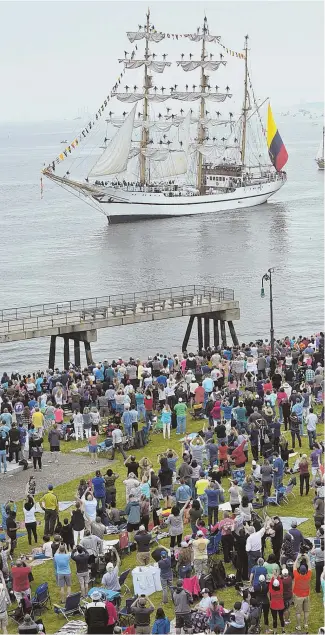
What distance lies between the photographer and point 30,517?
23703mm

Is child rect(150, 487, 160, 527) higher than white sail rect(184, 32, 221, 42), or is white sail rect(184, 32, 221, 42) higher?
white sail rect(184, 32, 221, 42)

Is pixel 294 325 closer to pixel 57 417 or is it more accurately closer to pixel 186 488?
pixel 57 417

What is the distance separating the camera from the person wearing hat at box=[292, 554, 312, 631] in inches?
752

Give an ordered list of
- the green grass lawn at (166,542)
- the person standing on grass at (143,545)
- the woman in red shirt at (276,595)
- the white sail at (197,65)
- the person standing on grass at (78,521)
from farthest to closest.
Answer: the white sail at (197,65) < the person standing on grass at (78,521) < the person standing on grass at (143,545) < the green grass lawn at (166,542) < the woman in red shirt at (276,595)

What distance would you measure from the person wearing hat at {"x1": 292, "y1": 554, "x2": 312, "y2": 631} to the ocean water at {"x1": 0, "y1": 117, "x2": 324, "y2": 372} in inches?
1840

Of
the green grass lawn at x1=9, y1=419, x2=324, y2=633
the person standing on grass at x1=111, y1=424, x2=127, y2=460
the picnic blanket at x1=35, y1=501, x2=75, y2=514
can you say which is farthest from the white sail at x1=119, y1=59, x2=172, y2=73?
the picnic blanket at x1=35, y1=501, x2=75, y2=514

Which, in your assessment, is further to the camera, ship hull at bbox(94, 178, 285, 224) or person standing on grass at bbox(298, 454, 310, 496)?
ship hull at bbox(94, 178, 285, 224)

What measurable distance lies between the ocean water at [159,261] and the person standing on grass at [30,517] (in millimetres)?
41425

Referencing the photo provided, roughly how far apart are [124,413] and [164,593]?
1034 cm

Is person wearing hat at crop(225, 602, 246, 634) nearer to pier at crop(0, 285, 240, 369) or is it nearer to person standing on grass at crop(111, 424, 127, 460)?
person standing on grass at crop(111, 424, 127, 460)

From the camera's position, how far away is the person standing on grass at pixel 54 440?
29516mm

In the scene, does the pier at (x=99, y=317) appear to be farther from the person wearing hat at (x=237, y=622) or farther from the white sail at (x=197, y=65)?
the white sail at (x=197, y=65)

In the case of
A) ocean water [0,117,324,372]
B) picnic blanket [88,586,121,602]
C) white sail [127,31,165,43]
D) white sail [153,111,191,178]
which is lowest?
ocean water [0,117,324,372]

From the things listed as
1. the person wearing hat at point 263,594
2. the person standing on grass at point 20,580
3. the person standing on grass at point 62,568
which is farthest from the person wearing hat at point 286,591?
the person standing on grass at point 20,580
